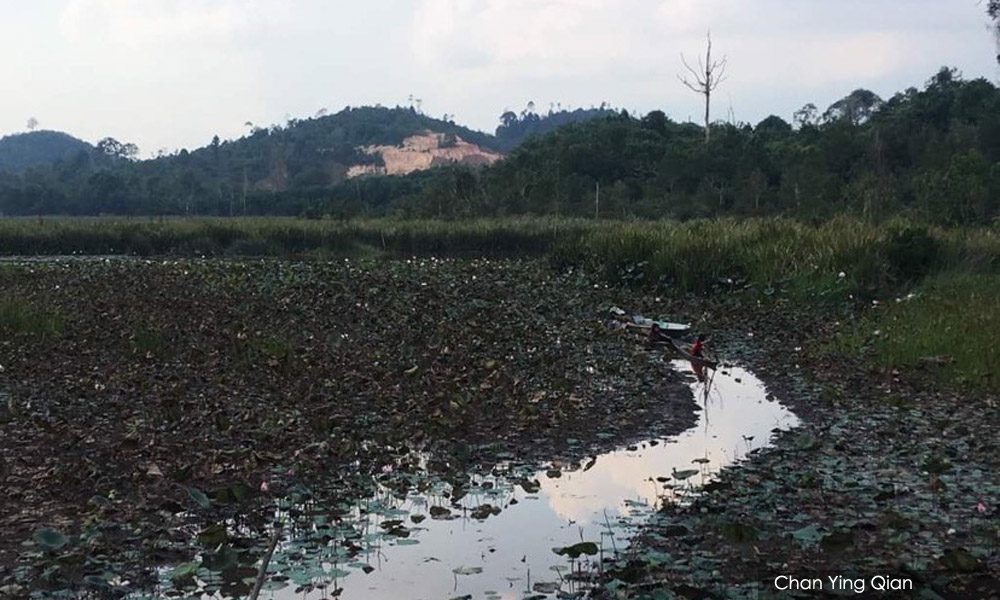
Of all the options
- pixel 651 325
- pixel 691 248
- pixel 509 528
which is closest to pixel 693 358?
pixel 651 325

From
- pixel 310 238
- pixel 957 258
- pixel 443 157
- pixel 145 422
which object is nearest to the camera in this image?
pixel 145 422

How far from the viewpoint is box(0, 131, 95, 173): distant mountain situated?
450ft

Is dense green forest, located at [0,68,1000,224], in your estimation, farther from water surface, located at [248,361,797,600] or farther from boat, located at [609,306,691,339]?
water surface, located at [248,361,797,600]

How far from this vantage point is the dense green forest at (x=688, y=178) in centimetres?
3225

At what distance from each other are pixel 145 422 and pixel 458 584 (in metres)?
4.01

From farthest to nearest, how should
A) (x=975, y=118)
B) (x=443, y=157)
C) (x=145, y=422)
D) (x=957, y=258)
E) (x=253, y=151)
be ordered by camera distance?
(x=443, y=157) → (x=253, y=151) → (x=975, y=118) → (x=957, y=258) → (x=145, y=422)

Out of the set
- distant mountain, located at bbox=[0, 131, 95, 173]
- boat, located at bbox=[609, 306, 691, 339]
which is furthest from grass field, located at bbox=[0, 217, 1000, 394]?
distant mountain, located at bbox=[0, 131, 95, 173]

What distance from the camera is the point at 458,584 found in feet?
17.0

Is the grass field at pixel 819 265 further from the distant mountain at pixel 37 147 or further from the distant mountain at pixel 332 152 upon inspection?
the distant mountain at pixel 37 147

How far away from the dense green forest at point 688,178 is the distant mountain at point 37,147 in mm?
55586

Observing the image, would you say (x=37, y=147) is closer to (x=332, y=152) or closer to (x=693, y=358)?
(x=332, y=152)

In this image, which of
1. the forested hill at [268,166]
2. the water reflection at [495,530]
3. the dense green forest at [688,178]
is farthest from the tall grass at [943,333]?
the forested hill at [268,166]

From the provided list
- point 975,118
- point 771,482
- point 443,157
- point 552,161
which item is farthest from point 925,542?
point 443,157

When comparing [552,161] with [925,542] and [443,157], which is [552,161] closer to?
[925,542]
